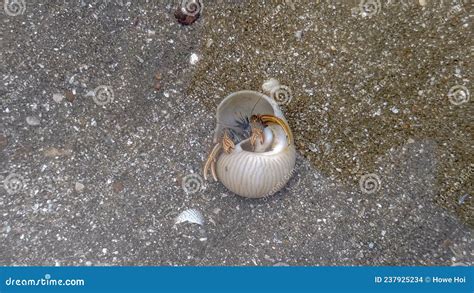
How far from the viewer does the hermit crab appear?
1.99 meters

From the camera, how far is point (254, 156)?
1.99 metres

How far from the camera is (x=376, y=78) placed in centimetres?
216

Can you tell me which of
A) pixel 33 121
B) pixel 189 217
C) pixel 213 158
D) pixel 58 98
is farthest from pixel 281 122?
pixel 33 121

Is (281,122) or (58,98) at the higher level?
(58,98)

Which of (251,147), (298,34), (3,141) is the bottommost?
(251,147)

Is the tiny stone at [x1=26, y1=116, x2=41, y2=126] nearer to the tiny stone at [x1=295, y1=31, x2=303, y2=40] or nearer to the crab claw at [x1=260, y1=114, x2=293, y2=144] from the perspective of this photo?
the crab claw at [x1=260, y1=114, x2=293, y2=144]

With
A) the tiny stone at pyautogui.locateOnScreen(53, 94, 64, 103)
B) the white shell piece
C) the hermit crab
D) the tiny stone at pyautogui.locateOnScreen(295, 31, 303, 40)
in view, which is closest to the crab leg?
the hermit crab

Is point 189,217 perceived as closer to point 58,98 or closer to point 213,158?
point 213,158

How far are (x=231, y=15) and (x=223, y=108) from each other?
505 mm

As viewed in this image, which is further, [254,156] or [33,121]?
[33,121]

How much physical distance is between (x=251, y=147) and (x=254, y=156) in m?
0.14

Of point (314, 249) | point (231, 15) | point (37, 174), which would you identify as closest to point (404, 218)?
point (314, 249)

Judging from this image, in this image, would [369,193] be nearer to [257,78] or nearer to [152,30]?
[257,78]

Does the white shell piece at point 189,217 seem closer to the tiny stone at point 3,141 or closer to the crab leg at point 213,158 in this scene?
the crab leg at point 213,158
